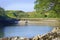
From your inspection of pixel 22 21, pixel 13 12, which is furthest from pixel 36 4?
pixel 13 12

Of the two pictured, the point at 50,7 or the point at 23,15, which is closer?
the point at 50,7

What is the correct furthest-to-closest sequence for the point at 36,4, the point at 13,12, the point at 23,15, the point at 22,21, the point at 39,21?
the point at 13,12, the point at 23,15, the point at 22,21, the point at 39,21, the point at 36,4

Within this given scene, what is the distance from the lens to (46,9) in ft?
86.8

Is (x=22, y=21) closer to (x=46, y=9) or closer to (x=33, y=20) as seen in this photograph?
(x=33, y=20)

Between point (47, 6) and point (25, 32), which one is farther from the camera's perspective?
point (25, 32)

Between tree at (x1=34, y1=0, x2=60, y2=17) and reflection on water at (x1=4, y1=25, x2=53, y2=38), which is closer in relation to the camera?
reflection on water at (x1=4, y1=25, x2=53, y2=38)

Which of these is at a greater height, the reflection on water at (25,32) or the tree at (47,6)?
the tree at (47,6)

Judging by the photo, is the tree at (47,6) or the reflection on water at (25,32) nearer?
the reflection on water at (25,32)

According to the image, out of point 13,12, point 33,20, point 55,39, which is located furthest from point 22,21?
point 55,39

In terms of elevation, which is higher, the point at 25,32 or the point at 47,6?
the point at 47,6

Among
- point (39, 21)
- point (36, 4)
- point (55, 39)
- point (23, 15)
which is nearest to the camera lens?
point (55, 39)

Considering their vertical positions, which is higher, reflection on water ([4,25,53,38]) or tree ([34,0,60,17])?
tree ([34,0,60,17])

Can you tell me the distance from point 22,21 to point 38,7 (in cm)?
4900

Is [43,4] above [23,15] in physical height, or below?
above
